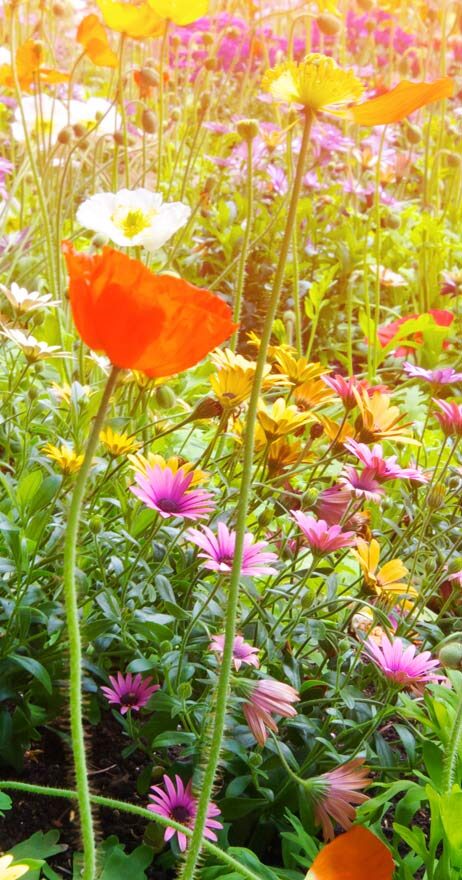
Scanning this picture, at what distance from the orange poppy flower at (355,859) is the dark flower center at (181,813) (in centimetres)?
13

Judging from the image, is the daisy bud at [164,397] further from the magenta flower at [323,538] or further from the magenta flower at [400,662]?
the magenta flower at [400,662]

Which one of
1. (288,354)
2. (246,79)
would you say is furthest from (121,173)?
(288,354)

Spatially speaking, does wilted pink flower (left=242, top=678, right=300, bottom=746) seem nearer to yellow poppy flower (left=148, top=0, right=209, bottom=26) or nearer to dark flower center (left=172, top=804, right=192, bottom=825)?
dark flower center (left=172, top=804, right=192, bottom=825)

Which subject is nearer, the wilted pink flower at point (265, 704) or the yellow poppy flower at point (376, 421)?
the wilted pink flower at point (265, 704)

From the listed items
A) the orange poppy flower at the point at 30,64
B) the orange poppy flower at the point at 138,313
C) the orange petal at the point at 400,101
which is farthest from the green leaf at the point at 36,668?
the orange poppy flower at the point at 30,64

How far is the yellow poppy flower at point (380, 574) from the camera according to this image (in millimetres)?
866

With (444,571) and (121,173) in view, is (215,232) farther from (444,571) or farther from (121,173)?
(444,571)

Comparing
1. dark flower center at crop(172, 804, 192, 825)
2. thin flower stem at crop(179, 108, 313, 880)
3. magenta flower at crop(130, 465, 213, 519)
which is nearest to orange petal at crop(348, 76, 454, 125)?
thin flower stem at crop(179, 108, 313, 880)

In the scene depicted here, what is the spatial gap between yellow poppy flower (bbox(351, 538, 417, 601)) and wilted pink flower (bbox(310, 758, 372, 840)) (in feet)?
0.50

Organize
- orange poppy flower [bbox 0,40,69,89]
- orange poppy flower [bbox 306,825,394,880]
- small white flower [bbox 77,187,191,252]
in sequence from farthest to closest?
orange poppy flower [bbox 0,40,69,89] < small white flower [bbox 77,187,191,252] < orange poppy flower [bbox 306,825,394,880]

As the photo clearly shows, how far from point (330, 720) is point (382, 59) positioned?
4666 millimetres

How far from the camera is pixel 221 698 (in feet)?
1.86

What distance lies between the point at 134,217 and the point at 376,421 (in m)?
0.38

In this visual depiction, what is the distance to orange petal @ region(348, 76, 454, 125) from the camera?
1.80 ft
